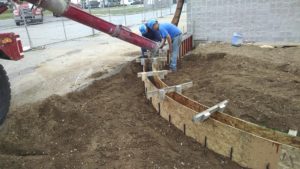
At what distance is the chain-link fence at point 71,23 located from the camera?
46.2ft

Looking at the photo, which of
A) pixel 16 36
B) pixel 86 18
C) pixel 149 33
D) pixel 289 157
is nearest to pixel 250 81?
pixel 149 33

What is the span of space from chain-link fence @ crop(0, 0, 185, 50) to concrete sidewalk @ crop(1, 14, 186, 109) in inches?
67.5

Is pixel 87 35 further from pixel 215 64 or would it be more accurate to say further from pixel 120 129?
pixel 120 129

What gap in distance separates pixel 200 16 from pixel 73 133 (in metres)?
6.71

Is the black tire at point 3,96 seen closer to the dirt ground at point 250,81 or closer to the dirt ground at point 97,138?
the dirt ground at point 97,138

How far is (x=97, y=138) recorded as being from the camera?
444 centimetres

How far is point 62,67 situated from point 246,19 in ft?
18.9

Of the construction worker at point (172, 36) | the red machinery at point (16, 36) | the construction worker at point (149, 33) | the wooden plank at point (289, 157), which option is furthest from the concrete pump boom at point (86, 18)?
the wooden plank at point (289, 157)

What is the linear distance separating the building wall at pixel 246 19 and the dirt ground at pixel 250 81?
636 mm

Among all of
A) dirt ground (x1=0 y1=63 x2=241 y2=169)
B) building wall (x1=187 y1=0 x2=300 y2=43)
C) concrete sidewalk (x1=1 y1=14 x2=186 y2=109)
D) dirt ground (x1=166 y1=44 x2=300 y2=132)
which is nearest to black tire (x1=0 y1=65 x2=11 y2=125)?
dirt ground (x1=0 y1=63 x2=241 y2=169)

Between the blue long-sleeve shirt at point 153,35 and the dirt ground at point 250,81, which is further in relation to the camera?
the blue long-sleeve shirt at point 153,35

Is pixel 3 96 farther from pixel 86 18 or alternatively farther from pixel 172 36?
pixel 172 36

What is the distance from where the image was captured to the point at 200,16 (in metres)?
9.87

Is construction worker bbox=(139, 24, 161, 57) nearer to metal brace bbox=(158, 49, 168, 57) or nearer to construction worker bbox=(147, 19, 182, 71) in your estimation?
construction worker bbox=(147, 19, 182, 71)
